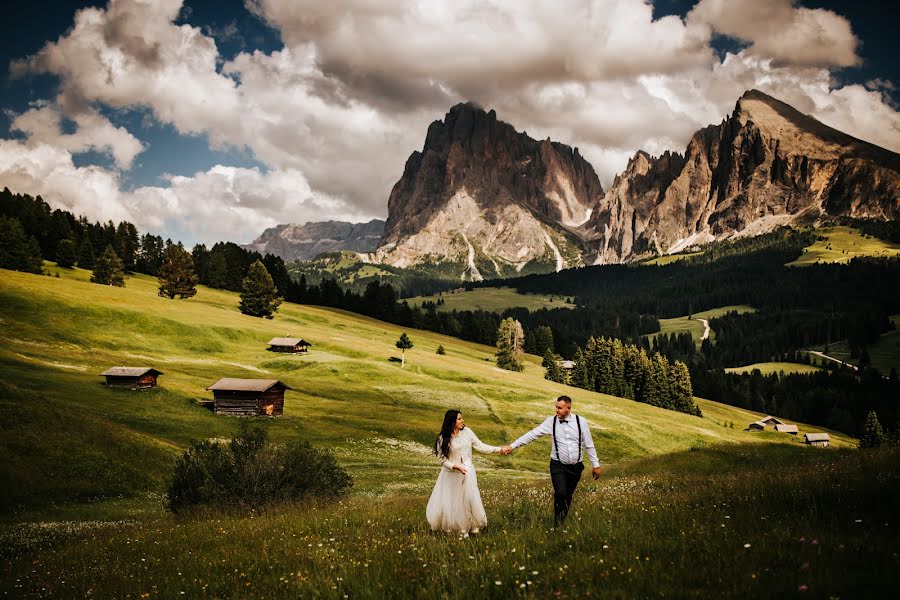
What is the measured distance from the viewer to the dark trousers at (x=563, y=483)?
1126 centimetres

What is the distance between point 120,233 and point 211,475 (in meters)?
146

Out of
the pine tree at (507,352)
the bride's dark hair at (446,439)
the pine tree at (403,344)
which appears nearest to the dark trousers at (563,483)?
the bride's dark hair at (446,439)

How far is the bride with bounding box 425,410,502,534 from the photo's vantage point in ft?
35.4

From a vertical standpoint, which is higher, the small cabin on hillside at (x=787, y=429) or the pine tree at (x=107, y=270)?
the pine tree at (x=107, y=270)

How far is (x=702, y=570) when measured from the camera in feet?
21.0

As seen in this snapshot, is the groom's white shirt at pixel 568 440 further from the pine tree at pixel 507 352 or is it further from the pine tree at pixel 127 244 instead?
the pine tree at pixel 127 244

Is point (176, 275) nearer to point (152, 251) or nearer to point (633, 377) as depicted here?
point (152, 251)

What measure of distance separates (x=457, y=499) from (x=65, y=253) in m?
139

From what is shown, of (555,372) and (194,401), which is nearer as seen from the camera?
(194,401)

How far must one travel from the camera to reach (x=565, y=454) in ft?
37.8

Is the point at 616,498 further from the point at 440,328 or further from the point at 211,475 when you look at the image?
the point at 440,328

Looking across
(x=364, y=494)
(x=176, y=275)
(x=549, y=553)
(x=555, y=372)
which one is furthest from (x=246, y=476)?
(x=555, y=372)

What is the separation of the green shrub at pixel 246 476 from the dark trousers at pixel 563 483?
40.1 ft

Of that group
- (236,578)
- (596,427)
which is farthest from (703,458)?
(596,427)
